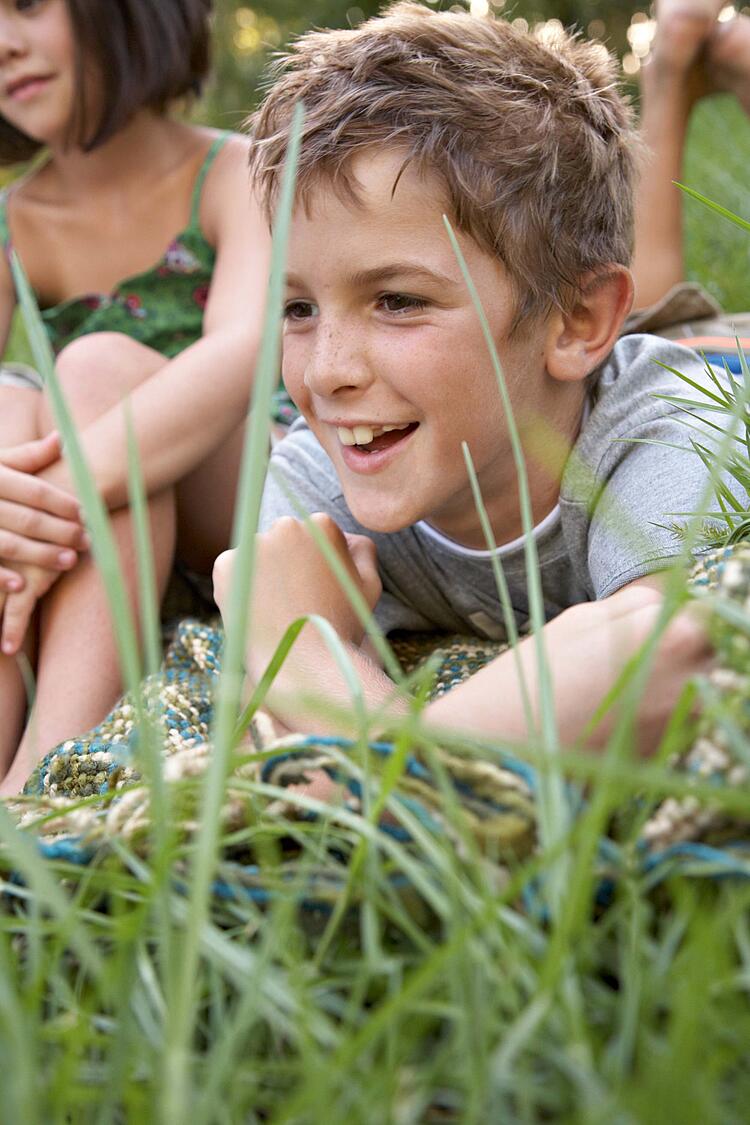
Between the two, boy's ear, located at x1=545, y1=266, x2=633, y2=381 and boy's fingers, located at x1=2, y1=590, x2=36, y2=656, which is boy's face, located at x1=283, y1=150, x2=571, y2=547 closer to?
boy's ear, located at x1=545, y1=266, x2=633, y2=381

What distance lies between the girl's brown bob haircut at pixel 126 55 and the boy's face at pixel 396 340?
844mm

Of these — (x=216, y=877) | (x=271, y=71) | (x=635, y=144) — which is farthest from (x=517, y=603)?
(x=216, y=877)

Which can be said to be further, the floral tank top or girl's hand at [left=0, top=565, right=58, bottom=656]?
the floral tank top

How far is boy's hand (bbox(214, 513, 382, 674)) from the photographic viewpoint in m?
1.23

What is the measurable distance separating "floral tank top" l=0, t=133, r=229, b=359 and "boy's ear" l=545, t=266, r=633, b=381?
0.85m

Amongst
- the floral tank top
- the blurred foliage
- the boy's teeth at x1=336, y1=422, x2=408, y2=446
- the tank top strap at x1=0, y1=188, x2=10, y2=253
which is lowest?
the boy's teeth at x1=336, y1=422, x2=408, y2=446

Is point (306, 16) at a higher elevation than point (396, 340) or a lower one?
higher

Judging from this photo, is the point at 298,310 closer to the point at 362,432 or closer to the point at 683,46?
the point at 362,432

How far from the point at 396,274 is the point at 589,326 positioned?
0.29 meters

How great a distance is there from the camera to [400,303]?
1.25 meters

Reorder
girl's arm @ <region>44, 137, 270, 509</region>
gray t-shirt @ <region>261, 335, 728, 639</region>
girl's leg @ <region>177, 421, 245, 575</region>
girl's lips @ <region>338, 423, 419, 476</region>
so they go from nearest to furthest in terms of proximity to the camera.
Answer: gray t-shirt @ <region>261, 335, 728, 639</region>, girl's lips @ <region>338, 423, 419, 476</region>, girl's arm @ <region>44, 137, 270, 509</region>, girl's leg @ <region>177, 421, 245, 575</region>

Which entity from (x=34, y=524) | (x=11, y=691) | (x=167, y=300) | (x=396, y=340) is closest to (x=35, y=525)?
(x=34, y=524)

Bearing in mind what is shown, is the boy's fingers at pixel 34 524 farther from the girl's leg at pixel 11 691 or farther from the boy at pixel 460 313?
the boy at pixel 460 313

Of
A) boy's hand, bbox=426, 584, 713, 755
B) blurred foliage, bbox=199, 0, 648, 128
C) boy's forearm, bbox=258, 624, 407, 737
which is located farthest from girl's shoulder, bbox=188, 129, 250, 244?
blurred foliage, bbox=199, 0, 648, 128
